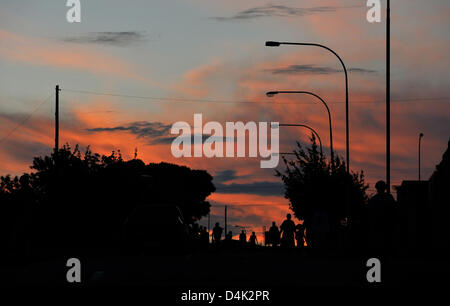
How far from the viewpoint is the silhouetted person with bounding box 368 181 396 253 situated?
1986cm

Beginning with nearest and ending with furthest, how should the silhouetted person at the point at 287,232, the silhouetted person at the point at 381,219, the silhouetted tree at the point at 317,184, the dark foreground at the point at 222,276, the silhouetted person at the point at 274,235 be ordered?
the dark foreground at the point at 222,276
the silhouetted person at the point at 381,219
the silhouetted person at the point at 287,232
the silhouetted person at the point at 274,235
the silhouetted tree at the point at 317,184

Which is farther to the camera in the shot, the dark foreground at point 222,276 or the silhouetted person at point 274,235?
the silhouetted person at point 274,235

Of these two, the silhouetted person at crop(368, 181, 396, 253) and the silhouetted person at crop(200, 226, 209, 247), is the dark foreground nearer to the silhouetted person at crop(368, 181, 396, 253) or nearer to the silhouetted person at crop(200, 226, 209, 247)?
the silhouetted person at crop(368, 181, 396, 253)

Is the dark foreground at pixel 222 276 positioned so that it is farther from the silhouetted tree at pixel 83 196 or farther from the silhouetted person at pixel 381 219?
the silhouetted tree at pixel 83 196

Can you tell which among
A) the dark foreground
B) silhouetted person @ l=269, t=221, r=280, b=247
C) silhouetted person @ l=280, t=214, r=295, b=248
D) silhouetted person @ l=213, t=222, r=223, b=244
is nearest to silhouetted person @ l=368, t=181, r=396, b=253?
the dark foreground

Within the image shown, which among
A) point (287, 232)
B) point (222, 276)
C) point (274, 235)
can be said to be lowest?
point (222, 276)

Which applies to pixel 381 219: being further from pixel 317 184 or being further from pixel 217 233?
pixel 317 184

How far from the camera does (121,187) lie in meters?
53.2

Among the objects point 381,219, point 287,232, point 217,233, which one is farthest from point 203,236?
point 381,219

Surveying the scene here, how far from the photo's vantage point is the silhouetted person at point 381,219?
19859 mm

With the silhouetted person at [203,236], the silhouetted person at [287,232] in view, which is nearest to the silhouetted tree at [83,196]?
the silhouetted person at [203,236]

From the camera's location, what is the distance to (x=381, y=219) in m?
20.0

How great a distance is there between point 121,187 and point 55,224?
14.3 ft
